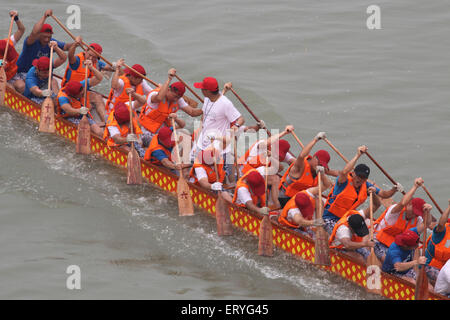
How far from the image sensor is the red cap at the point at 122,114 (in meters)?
13.2

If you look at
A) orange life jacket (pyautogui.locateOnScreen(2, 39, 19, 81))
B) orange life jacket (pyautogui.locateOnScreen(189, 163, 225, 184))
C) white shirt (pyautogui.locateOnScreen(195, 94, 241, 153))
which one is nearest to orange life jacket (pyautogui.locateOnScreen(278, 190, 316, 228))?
orange life jacket (pyautogui.locateOnScreen(189, 163, 225, 184))

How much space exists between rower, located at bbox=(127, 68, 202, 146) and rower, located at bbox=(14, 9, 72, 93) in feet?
7.27

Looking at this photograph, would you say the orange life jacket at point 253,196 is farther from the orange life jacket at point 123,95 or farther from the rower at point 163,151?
the orange life jacket at point 123,95

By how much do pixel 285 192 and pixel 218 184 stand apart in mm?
1042

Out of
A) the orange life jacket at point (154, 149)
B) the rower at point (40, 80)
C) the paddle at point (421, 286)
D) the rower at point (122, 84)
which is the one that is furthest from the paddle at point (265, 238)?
the rower at point (40, 80)

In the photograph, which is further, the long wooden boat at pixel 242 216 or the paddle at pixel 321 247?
the paddle at pixel 321 247

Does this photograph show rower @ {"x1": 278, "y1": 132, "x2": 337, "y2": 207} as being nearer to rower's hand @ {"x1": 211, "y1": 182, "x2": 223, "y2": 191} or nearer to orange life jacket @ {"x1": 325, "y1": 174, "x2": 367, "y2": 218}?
orange life jacket @ {"x1": 325, "y1": 174, "x2": 367, "y2": 218}

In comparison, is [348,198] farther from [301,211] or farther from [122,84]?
[122,84]

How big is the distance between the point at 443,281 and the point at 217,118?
14.4 feet

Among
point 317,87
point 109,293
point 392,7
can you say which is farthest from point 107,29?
point 109,293

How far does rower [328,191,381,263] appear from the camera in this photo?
35.7ft

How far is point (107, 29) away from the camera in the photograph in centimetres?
2020

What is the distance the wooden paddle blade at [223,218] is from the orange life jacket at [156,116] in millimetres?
2211

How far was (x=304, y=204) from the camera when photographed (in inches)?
445
